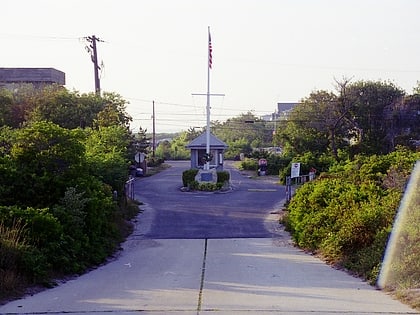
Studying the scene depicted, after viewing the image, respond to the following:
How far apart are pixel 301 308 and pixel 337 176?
1887 cm

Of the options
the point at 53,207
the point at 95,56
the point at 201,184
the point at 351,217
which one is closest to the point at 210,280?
the point at 53,207

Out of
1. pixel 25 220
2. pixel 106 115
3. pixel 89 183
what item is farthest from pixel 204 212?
pixel 106 115

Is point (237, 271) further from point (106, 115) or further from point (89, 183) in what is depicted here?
point (106, 115)

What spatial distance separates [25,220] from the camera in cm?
1490

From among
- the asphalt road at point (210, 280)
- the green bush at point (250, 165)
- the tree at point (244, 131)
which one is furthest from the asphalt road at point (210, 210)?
the tree at point (244, 131)

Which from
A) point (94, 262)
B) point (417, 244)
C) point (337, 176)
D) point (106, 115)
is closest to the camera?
point (417, 244)

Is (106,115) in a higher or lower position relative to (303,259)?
higher

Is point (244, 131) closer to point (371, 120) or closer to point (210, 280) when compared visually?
point (371, 120)

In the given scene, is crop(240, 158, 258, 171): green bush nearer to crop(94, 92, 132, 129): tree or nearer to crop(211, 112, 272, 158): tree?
crop(94, 92, 132, 129): tree

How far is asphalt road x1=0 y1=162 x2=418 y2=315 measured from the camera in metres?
10.6

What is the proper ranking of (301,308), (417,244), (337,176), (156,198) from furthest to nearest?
(156,198) → (337,176) → (417,244) → (301,308)

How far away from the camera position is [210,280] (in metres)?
13.8

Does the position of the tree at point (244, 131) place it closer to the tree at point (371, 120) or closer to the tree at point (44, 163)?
the tree at point (371, 120)

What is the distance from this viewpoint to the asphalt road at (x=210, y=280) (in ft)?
34.8
